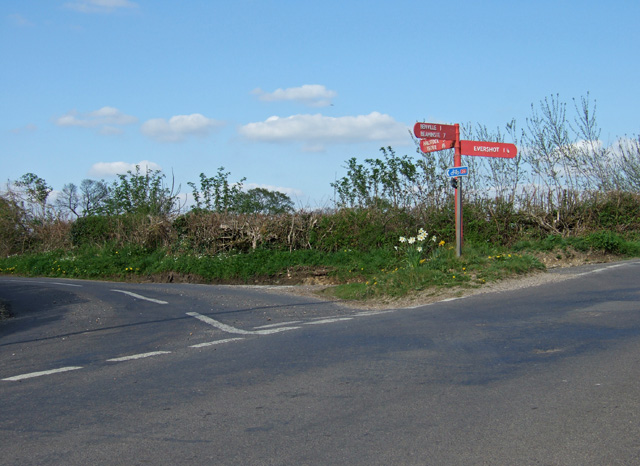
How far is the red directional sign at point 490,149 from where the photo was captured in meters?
14.9

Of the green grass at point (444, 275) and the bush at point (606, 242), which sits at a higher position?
the bush at point (606, 242)

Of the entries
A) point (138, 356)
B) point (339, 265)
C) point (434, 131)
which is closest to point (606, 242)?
point (434, 131)

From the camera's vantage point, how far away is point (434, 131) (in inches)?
567

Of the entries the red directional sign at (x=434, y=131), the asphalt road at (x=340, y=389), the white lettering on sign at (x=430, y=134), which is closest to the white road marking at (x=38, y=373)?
the asphalt road at (x=340, y=389)

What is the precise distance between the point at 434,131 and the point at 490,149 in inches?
66.3

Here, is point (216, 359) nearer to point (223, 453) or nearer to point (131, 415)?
point (131, 415)

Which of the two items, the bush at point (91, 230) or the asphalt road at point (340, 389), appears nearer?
the asphalt road at point (340, 389)

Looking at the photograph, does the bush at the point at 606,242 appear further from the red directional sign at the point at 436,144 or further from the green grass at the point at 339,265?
the red directional sign at the point at 436,144

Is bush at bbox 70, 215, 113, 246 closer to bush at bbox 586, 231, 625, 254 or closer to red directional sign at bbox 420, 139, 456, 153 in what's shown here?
red directional sign at bbox 420, 139, 456, 153

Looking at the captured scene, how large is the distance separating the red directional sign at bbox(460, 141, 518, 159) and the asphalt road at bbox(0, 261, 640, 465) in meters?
5.56

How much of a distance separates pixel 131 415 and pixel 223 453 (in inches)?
49.3

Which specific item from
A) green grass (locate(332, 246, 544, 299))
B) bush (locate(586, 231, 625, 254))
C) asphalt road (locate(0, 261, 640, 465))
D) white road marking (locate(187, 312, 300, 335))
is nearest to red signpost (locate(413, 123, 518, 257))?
green grass (locate(332, 246, 544, 299))

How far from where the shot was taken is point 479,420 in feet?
14.9

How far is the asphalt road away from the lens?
4.09m
